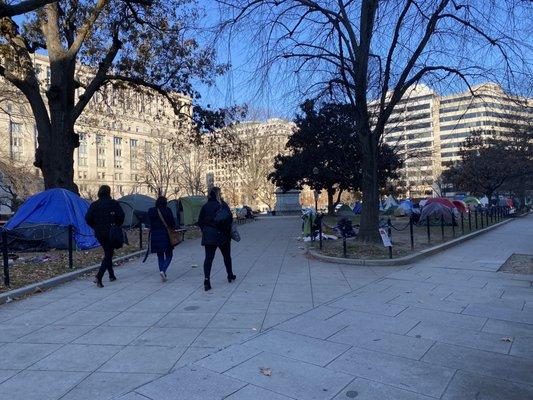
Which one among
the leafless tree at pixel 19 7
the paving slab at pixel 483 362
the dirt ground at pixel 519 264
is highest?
the leafless tree at pixel 19 7

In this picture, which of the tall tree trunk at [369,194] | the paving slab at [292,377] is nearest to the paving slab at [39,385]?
the paving slab at [292,377]

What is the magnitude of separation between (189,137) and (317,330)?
19.1 metres

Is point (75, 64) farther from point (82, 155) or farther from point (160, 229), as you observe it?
point (82, 155)

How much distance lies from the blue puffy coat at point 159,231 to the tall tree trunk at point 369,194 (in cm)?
730

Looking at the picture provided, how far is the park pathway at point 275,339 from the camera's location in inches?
154

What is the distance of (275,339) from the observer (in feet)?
17.0

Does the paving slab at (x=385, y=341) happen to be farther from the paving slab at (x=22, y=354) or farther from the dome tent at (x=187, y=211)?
the dome tent at (x=187, y=211)

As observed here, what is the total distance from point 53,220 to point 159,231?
7827mm

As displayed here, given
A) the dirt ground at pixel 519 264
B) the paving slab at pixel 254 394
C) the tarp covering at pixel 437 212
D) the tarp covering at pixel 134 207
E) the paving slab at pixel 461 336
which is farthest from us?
the tarp covering at pixel 134 207

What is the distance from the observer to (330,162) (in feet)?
121

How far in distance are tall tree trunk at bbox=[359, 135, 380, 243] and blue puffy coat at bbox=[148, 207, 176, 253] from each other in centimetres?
730

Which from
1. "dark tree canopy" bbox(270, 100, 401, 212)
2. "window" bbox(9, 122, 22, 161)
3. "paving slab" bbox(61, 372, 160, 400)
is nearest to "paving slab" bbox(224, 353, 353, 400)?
"paving slab" bbox(61, 372, 160, 400)

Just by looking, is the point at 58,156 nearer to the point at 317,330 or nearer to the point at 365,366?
the point at 317,330

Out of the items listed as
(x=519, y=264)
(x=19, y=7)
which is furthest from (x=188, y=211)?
(x=19, y=7)
